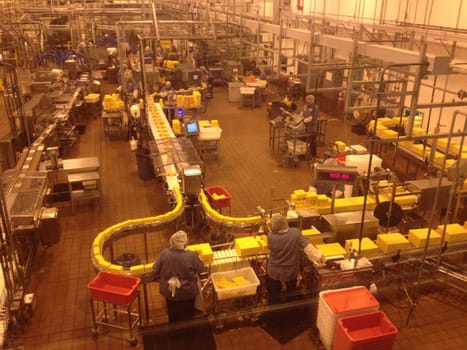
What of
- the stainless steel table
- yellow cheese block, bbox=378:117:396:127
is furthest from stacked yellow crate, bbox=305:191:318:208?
yellow cheese block, bbox=378:117:396:127

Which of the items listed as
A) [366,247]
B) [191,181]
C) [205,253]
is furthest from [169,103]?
[366,247]

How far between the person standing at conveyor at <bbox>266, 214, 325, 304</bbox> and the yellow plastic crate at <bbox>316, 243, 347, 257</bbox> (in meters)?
0.33

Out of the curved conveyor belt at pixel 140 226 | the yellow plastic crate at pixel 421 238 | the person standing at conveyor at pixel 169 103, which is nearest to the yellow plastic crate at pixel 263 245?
the curved conveyor belt at pixel 140 226

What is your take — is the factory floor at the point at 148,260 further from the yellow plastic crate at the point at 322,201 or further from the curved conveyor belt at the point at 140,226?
the yellow plastic crate at the point at 322,201

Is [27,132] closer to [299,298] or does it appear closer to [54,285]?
[54,285]

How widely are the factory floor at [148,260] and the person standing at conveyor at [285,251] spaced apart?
28.8 inches

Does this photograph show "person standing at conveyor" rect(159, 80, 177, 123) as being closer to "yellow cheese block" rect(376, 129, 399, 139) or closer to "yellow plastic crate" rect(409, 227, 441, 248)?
"yellow cheese block" rect(376, 129, 399, 139)

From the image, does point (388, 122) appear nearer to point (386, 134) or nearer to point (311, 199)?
point (386, 134)

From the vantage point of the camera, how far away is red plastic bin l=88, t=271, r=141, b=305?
Answer: 5062 mm

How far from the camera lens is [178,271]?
16.7 feet

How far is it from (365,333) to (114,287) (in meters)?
2.90

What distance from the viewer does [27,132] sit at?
404 inches

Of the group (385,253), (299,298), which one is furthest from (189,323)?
(385,253)

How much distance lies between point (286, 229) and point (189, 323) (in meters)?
1.64
